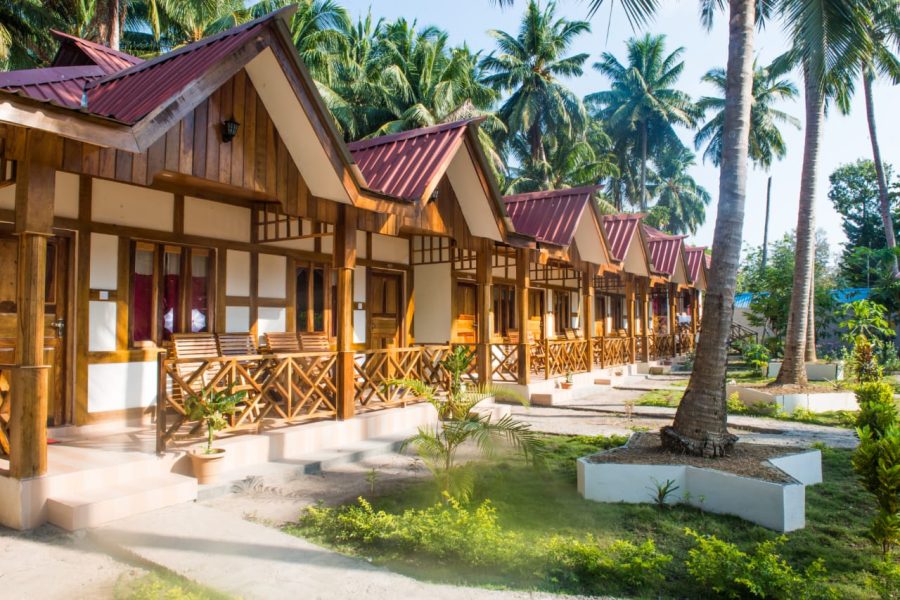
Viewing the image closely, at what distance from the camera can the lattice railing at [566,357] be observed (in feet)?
51.1

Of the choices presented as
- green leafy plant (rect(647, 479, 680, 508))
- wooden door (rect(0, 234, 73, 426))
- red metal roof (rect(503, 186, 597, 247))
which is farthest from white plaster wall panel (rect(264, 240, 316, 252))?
green leafy plant (rect(647, 479, 680, 508))

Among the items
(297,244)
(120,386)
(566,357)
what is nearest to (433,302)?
(297,244)

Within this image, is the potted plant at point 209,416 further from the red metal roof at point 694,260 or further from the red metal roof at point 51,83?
the red metal roof at point 694,260

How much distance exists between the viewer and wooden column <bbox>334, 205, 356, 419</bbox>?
327 inches

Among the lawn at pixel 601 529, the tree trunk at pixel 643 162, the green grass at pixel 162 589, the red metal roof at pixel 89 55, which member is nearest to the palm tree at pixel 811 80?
the lawn at pixel 601 529

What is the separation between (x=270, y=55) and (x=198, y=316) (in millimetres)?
3856

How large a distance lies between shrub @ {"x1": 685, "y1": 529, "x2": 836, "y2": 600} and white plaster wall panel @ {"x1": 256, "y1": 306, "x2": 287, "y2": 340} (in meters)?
7.14

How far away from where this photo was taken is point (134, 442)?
22.6ft

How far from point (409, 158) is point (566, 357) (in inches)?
311

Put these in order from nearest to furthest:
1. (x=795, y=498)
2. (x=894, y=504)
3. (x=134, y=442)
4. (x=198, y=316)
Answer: (x=894, y=504) < (x=795, y=498) < (x=134, y=442) < (x=198, y=316)

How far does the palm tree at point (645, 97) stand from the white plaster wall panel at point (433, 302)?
32.8 m

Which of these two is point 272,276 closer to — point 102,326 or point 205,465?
point 102,326

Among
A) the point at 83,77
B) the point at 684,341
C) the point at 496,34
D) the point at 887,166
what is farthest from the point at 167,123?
the point at 887,166

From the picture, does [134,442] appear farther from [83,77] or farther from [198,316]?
[83,77]
